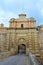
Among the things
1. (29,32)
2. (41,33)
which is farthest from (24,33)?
(41,33)

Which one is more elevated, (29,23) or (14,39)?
(29,23)

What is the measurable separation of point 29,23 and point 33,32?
185cm

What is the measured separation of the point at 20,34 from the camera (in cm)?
3406

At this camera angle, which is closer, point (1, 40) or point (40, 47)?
point (40, 47)

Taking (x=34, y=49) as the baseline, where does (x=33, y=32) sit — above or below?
above

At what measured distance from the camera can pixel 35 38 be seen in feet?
109

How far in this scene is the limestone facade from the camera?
3338 centimetres

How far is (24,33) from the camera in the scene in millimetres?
33844

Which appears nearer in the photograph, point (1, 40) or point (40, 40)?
point (40, 40)

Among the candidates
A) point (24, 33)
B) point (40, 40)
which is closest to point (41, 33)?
point (40, 40)

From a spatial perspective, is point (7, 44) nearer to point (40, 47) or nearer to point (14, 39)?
point (14, 39)

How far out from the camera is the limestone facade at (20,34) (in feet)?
109

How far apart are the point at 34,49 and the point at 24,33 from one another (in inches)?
138

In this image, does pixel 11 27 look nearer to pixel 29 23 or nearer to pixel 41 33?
pixel 29 23
